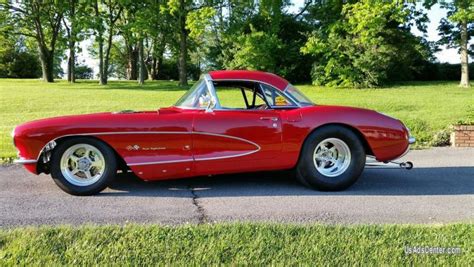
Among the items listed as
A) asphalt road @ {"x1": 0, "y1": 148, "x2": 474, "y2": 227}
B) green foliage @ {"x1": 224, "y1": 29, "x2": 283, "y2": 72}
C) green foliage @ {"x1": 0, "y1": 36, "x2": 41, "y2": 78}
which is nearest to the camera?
asphalt road @ {"x1": 0, "y1": 148, "x2": 474, "y2": 227}

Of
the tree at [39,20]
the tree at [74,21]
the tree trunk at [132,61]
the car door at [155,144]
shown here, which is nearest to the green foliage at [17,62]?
the tree trunk at [132,61]

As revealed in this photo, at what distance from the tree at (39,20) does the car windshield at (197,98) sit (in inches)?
1306

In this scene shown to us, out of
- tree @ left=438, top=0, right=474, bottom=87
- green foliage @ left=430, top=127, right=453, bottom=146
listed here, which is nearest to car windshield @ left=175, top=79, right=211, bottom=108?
green foliage @ left=430, top=127, right=453, bottom=146

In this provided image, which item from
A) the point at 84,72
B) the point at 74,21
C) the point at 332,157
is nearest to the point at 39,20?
the point at 74,21

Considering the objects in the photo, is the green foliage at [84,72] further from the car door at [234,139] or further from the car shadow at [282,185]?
the car door at [234,139]

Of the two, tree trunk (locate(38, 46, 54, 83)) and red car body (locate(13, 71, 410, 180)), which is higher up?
tree trunk (locate(38, 46, 54, 83))

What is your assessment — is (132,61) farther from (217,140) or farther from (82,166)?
(217,140)

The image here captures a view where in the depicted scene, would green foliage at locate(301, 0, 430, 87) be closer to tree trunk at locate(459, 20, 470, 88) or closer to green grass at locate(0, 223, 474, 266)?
tree trunk at locate(459, 20, 470, 88)

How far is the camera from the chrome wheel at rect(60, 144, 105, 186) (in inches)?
205

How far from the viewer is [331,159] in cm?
573

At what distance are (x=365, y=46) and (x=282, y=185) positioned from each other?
2270 centimetres

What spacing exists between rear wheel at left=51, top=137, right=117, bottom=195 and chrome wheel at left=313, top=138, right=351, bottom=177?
2.40 meters

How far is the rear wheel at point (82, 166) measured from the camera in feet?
17.0

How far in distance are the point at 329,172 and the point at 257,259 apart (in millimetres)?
2398
